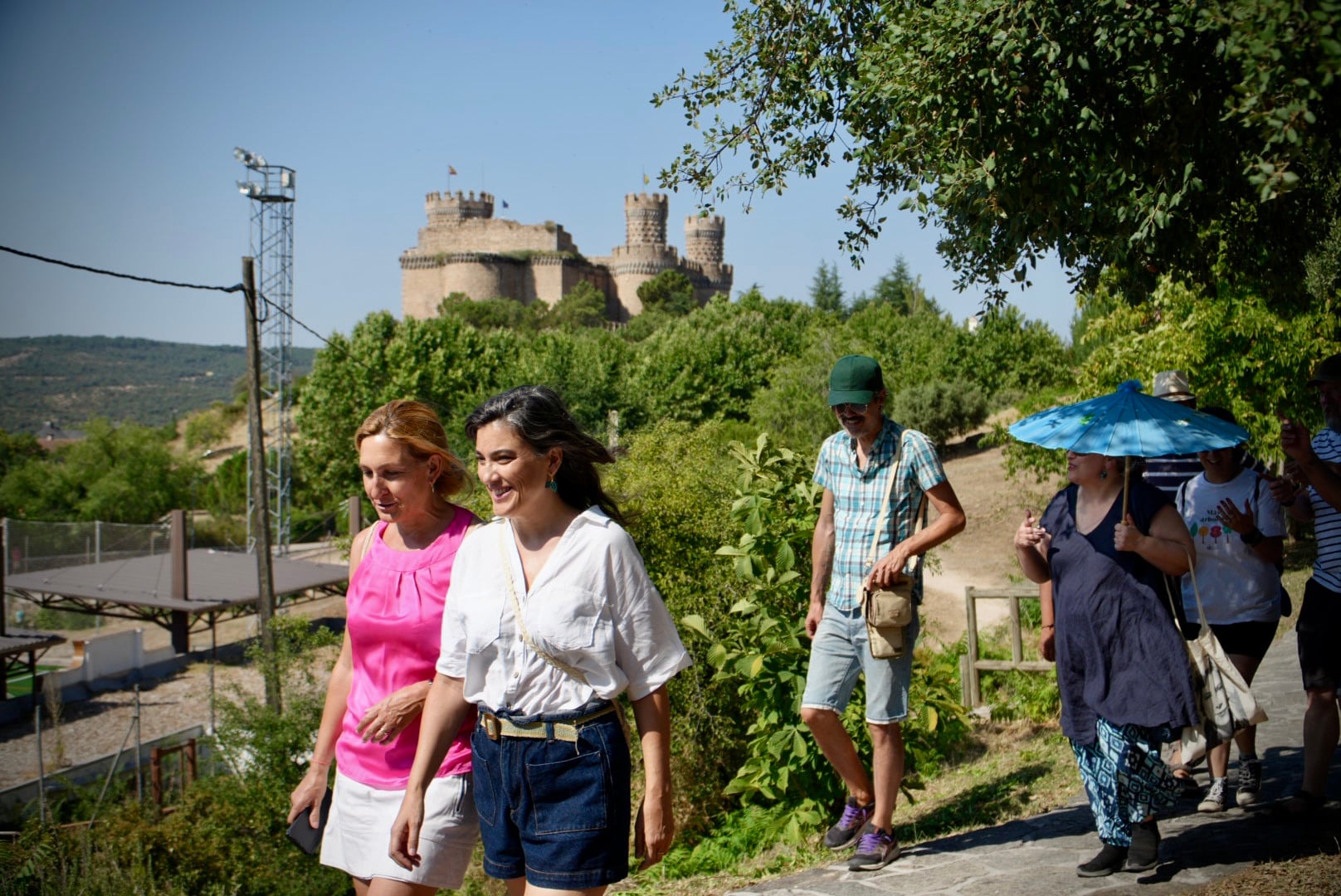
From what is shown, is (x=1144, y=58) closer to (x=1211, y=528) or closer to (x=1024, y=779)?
(x=1211, y=528)

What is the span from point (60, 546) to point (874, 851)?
32395 millimetres

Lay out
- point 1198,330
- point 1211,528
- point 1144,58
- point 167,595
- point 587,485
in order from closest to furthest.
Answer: point 587,485, point 1144,58, point 1211,528, point 1198,330, point 167,595

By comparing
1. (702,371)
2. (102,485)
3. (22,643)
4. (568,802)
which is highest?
(702,371)

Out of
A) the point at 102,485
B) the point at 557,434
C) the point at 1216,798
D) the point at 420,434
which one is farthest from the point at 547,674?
the point at 102,485

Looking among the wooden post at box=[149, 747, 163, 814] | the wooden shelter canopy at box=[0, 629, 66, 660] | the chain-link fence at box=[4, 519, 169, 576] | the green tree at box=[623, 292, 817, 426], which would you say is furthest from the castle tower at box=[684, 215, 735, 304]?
the wooden post at box=[149, 747, 163, 814]

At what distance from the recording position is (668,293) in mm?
92188

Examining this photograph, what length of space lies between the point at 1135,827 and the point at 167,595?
28.1 m

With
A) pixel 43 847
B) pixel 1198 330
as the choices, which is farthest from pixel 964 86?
pixel 1198 330

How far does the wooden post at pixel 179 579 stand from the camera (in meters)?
26.1

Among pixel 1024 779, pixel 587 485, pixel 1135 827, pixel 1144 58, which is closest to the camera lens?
pixel 587 485

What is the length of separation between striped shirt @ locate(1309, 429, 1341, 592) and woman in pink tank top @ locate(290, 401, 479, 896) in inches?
122

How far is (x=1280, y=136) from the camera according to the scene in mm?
2787

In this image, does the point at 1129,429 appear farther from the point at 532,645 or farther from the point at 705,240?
the point at 705,240

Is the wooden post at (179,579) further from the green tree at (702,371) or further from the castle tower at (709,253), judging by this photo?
the castle tower at (709,253)
